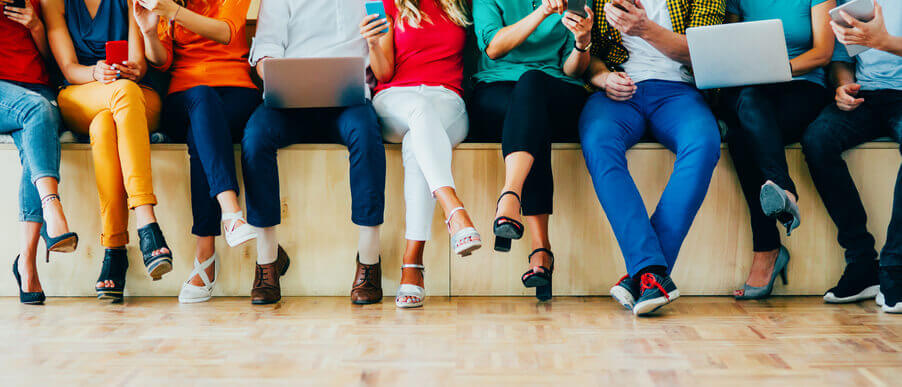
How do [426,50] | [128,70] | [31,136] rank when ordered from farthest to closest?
[426,50] < [128,70] < [31,136]

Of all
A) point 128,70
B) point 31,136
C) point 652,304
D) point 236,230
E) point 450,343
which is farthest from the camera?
point 128,70

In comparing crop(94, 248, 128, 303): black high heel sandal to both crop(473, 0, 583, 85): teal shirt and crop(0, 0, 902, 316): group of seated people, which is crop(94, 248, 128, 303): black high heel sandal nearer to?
crop(0, 0, 902, 316): group of seated people

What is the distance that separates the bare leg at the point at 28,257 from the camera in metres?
2.02

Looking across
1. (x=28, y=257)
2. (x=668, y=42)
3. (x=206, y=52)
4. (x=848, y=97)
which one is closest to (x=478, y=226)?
(x=668, y=42)

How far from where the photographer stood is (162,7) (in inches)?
80.3

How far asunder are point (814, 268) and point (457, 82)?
127cm

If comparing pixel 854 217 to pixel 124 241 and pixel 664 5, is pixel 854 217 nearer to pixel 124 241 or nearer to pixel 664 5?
pixel 664 5

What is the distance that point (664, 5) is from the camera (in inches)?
84.3

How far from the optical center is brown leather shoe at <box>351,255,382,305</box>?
2.02 meters

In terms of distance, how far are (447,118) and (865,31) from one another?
48.3 inches

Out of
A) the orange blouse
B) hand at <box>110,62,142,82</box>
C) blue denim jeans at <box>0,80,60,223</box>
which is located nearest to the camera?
blue denim jeans at <box>0,80,60,223</box>

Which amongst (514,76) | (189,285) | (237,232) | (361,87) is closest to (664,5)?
(514,76)

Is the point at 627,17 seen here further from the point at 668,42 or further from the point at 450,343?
the point at 450,343

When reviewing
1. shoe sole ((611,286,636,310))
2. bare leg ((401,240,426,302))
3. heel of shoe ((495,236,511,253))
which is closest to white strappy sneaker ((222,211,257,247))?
bare leg ((401,240,426,302))
